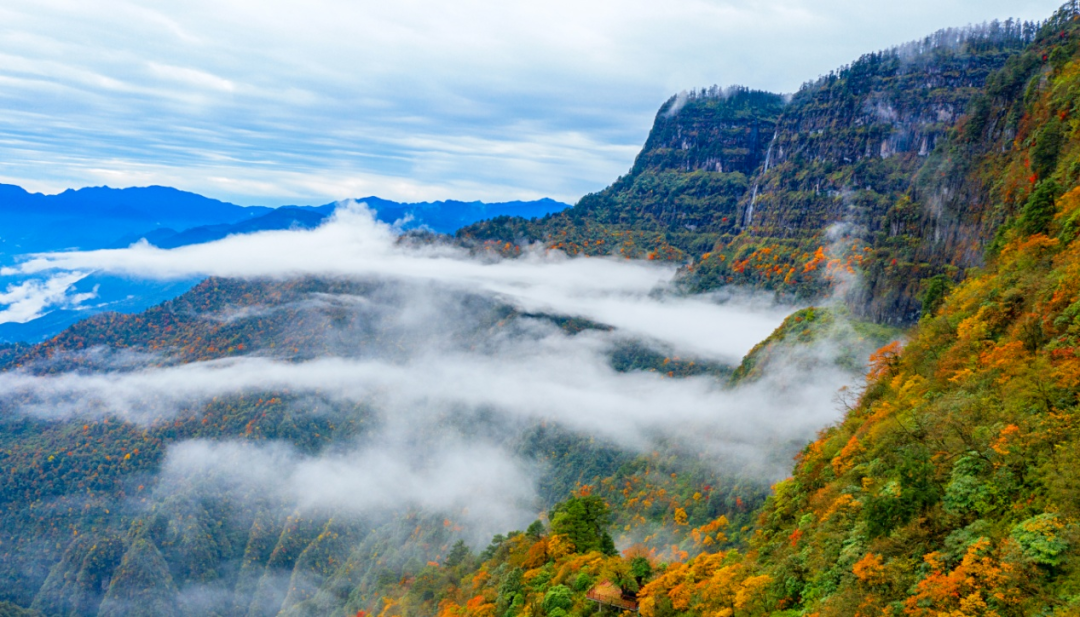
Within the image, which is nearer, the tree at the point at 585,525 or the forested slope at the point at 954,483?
the forested slope at the point at 954,483

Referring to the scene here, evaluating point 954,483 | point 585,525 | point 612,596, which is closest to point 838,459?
point 954,483

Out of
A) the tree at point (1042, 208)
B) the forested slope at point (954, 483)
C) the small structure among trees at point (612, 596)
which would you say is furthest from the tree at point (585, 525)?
the tree at point (1042, 208)

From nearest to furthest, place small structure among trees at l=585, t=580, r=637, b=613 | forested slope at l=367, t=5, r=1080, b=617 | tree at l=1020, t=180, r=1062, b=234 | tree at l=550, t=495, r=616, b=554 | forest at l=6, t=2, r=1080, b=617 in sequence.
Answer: forested slope at l=367, t=5, r=1080, b=617 → forest at l=6, t=2, r=1080, b=617 → tree at l=1020, t=180, r=1062, b=234 → small structure among trees at l=585, t=580, r=637, b=613 → tree at l=550, t=495, r=616, b=554

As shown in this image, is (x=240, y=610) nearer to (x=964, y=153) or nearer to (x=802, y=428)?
(x=802, y=428)

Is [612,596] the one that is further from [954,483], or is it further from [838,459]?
[954,483]

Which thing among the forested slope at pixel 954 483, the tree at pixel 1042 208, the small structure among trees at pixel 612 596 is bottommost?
the small structure among trees at pixel 612 596

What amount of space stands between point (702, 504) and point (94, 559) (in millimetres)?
195271

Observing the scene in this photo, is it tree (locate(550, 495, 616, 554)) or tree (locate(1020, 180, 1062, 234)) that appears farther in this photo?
tree (locate(550, 495, 616, 554))

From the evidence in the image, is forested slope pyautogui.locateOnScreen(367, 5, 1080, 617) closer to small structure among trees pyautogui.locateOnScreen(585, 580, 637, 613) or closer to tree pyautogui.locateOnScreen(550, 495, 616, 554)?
small structure among trees pyautogui.locateOnScreen(585, 580, 637, 613)

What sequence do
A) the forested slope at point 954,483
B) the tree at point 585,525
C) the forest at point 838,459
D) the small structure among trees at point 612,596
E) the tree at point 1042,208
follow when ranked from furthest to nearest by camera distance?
the tree at point 585,525 < the small structure among trees at point 612,596 < the tree at point 1042,208 < the forest at point 838,459 < the forested slope at point 954,483

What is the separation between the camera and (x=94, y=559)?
19138cm

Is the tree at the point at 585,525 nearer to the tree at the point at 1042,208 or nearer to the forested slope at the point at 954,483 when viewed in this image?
the forested slope at the point at 954,483

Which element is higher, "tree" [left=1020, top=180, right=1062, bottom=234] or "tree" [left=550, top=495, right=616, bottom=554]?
"tree" [left=1020, top=180, right=1062, bottom=234]

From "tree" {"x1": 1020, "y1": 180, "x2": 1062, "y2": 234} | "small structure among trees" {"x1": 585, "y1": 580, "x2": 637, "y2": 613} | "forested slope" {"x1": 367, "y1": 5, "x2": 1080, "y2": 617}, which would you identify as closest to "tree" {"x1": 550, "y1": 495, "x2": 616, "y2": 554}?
"forested slope" {"x1": 367, "y1": 5, "x2": 1080, "y2": 617}
